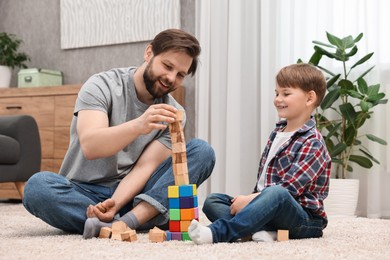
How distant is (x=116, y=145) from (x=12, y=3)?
3206 millimetres

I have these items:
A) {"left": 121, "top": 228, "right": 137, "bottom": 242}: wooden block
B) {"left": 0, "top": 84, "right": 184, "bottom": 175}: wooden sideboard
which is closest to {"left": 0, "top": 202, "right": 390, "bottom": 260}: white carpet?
{"left": 121, "top": 228, "right": 137, "bottom": 242}: wooden block

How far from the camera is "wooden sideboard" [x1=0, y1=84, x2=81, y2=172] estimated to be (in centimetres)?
369

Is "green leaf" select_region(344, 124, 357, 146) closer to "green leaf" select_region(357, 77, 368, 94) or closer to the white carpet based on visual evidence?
"green leaf" select_region(357, 77, 368, 94)

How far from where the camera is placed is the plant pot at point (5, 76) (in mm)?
4129

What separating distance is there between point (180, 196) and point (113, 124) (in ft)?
1.46

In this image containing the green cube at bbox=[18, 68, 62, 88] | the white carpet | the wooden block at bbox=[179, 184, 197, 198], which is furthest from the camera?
the green cube at bbox=[18, 68, 62, 88]

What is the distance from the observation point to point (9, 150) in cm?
320

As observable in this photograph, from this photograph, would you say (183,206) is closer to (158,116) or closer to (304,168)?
(158,116)

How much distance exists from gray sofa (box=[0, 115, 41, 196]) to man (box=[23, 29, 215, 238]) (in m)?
1.34

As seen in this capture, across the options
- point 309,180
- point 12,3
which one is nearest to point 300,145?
point 309,180

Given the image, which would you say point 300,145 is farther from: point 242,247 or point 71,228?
point 71,228

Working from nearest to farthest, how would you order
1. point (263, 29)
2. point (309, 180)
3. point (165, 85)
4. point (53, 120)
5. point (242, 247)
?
point (242, 247)
point (309, 180)
point (165, 85)
point (263, 29)
point (53, 120)

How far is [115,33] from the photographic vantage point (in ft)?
13.1

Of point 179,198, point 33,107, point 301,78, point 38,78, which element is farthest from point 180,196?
point 38,78
